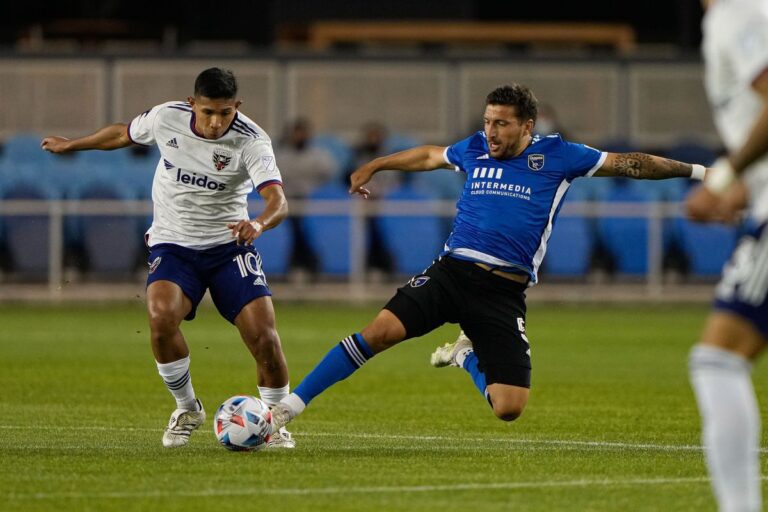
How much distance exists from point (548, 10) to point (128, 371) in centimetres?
1587

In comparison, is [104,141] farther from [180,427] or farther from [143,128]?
[180,427]

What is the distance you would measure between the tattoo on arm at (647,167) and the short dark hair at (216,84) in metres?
2.29

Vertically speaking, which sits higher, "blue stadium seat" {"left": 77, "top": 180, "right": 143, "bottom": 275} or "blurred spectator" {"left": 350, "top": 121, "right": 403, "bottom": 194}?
"blurred spectator" {"left": 350, "top": 121, "right": 403, "bottom": 194}

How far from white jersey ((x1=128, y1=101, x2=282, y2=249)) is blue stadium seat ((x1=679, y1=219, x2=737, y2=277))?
1409cm

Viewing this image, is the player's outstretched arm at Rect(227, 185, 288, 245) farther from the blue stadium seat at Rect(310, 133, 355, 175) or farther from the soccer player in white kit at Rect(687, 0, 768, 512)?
the blue stadium seat at Rect(310, 133, 355, 175)

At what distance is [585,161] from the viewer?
1002cm

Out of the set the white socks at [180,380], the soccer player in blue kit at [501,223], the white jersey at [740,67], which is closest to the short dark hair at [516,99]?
the soccer player in blue kit at [501,223]

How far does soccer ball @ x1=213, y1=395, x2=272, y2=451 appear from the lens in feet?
30.8

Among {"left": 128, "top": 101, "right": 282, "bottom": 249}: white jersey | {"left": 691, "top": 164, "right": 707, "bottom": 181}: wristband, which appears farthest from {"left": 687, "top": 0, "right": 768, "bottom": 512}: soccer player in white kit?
{"left": 128, "top": 101, "right": 282, "bottom": 249}: white jersey

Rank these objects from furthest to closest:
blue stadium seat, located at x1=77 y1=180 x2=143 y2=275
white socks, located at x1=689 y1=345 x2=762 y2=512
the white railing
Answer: the white railing < blue stadium seat, located at x1=77 y1=180 x2=143 y2=275 < white socks, located at x1=689 y1=345 x2=762 y2=512

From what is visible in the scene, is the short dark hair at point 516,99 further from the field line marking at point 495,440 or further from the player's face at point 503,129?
the field line marking at point 495,440

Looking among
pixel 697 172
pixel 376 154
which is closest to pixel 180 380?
pixel 697 172

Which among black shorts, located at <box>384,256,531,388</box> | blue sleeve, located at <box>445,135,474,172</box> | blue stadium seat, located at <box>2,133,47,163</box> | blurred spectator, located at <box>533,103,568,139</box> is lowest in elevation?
blue stadium seat, located at <box>2,133,47,163</box>

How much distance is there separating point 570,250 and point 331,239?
3309 millimetres
